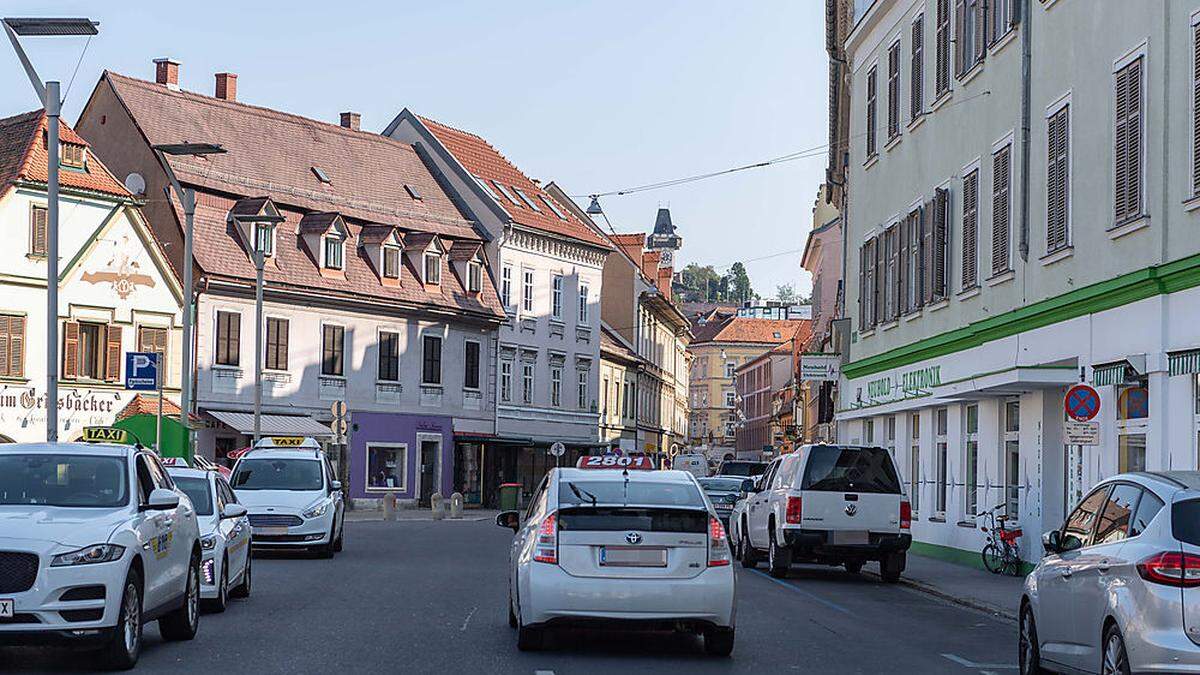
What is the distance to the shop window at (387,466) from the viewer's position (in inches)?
2359

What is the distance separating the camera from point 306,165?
61.8 metres

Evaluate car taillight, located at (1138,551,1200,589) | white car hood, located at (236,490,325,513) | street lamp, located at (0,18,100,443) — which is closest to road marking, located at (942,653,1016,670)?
car taillight, located at (1138,551,1200,589)

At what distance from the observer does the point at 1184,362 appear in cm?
1986

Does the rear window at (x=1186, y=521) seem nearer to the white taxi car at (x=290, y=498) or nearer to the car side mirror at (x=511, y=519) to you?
the car side mirror at (x=511, y=519)

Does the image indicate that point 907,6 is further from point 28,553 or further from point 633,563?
point 28,553

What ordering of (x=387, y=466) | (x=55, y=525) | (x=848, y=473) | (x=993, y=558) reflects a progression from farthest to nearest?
1. (x=387, y=466)
2. (x=993, y=558)
3. (x=848, y=473)
4. (x=55, y=525)

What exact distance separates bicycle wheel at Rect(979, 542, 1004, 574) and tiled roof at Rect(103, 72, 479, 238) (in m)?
33.6

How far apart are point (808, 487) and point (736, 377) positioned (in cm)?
13483

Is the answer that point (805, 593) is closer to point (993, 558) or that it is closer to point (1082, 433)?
point (1082, 433)

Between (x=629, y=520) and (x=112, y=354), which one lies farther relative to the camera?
(x=112, y=354)

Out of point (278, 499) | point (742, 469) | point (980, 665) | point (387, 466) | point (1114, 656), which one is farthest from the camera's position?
point (387, 466)

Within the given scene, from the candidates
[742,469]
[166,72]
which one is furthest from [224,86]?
[742,469]

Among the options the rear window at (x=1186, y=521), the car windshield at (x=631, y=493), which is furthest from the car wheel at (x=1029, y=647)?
the car windshield at (x=631, y=493)

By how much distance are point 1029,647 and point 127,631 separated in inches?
267
